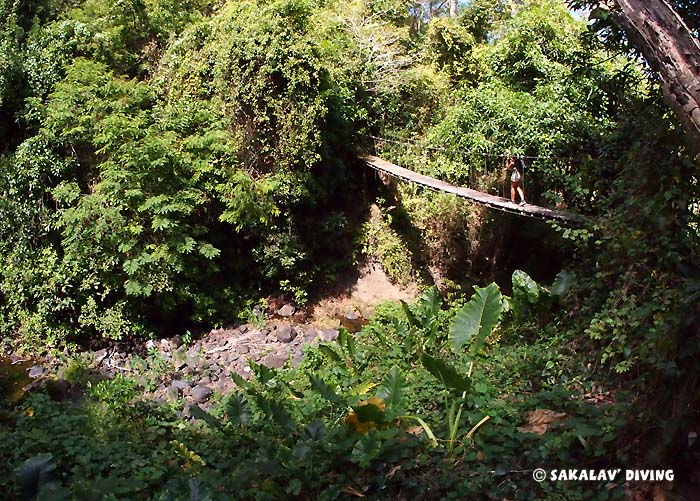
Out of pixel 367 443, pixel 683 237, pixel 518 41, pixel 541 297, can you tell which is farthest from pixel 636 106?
pixel 518 41

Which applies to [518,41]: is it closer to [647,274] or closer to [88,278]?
[647,274]

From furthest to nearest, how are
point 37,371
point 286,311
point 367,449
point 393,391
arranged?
1. point 286,311
2. point 37,371
3. point 393,391
4. point 367,449

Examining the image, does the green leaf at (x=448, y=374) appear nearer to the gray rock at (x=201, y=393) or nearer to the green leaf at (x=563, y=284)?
the green leaf at (x=563, y=284)

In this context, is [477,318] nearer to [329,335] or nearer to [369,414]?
[369,414]

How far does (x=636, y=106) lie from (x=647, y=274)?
166cm

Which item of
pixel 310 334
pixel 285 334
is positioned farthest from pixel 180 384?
pixel 310 334

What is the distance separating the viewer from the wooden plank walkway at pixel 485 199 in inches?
251

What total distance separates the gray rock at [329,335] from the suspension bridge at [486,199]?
2503mm

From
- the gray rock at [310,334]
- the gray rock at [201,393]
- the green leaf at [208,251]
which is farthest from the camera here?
the gray rock at [310,334]

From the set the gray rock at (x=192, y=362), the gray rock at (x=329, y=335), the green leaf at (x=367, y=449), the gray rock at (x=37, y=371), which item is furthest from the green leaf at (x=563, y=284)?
the gray rock at (x=37, y=371)

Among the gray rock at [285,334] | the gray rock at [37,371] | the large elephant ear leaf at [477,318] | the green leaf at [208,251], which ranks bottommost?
the gray rock at [285,334]

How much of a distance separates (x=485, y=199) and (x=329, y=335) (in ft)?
9.55

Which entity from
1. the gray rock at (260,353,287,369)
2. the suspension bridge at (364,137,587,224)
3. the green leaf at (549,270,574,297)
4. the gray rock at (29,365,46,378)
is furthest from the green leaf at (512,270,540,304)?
the gray rock at (29,365,46,378)

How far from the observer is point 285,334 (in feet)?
28.3
